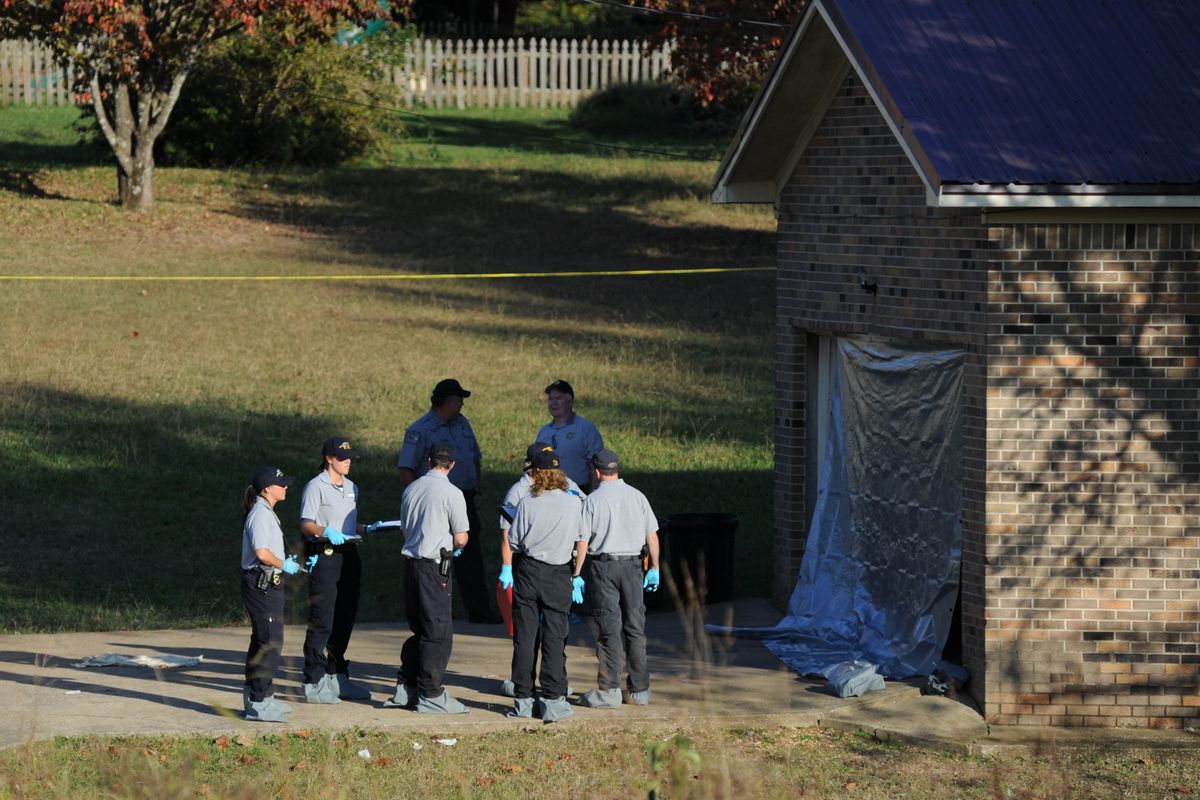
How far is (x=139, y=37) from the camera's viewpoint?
28.5 meters

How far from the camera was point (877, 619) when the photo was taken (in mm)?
11875

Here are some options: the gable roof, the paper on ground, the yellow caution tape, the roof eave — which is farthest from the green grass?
the roof eave

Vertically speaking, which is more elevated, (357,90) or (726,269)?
(357,90)

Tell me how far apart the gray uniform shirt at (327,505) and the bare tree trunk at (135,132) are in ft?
69.7

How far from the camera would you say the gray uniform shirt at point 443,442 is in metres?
12.2

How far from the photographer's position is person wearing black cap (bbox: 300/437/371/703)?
10.3 m

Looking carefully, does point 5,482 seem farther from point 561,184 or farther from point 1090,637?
point 561,184

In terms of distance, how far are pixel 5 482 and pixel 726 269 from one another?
48.7 ft

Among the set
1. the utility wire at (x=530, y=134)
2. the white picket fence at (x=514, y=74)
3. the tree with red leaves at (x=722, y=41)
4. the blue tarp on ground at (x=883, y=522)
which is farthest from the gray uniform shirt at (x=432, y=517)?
the white picket fence at (x=514, y=74)

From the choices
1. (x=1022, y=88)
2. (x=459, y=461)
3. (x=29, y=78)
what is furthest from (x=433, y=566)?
(x=29, y=78)

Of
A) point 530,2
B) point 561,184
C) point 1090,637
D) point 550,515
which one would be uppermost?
point 530,2

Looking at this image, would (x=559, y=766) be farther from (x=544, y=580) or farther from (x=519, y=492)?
(x=519, y=492)

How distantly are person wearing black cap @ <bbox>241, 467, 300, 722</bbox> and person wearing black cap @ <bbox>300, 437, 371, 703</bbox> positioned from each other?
0.38 metres

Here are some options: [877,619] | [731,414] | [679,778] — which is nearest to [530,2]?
[731,414]
